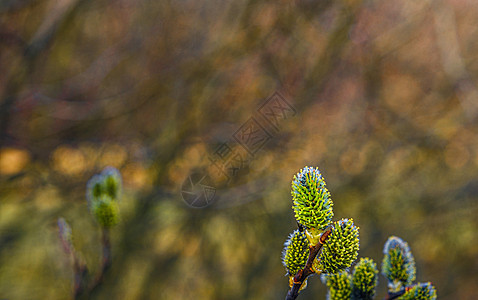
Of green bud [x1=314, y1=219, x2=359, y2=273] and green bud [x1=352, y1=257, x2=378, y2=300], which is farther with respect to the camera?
green bud [x1=352, y1=257, x2=378, y2=300]

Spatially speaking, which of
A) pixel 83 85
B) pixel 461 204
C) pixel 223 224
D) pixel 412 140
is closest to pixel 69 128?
pixel 83 85

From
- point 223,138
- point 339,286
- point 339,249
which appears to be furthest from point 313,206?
point 223,138

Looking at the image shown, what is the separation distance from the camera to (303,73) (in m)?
2.84

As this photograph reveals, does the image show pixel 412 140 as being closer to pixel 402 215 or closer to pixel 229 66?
pixel 402 215

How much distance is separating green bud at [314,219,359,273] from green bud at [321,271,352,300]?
0.19 metres

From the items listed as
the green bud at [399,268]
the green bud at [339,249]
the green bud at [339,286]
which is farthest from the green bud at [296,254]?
the green bud at [399,268]

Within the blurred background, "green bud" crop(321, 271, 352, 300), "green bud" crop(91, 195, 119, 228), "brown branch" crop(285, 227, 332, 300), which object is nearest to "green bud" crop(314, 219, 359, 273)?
"brown branch" crop(285, 227, 332, 300)

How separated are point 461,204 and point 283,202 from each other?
1.31 meters

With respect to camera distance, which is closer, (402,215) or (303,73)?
(303,73)

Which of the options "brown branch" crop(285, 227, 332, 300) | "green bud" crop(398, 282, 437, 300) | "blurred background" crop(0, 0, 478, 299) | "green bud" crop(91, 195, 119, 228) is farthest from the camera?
"blurred background" crop(0, 0, 478, 299)

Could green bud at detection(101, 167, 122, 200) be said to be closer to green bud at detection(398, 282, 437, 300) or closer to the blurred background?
green bud at detection(398, 282, 437, 300)

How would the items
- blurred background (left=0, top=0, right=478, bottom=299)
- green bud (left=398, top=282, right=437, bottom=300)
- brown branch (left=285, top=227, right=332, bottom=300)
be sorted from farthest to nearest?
1. blurred background (left=0, top=0, right=478, bottom=299)
2. green bud (left=398, top=282, right=437, bottom=300)
3. brown branch (left=285, top=227, right=332, bottom=300)

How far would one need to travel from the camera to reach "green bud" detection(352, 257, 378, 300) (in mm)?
941

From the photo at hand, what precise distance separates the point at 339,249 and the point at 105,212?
575mm
